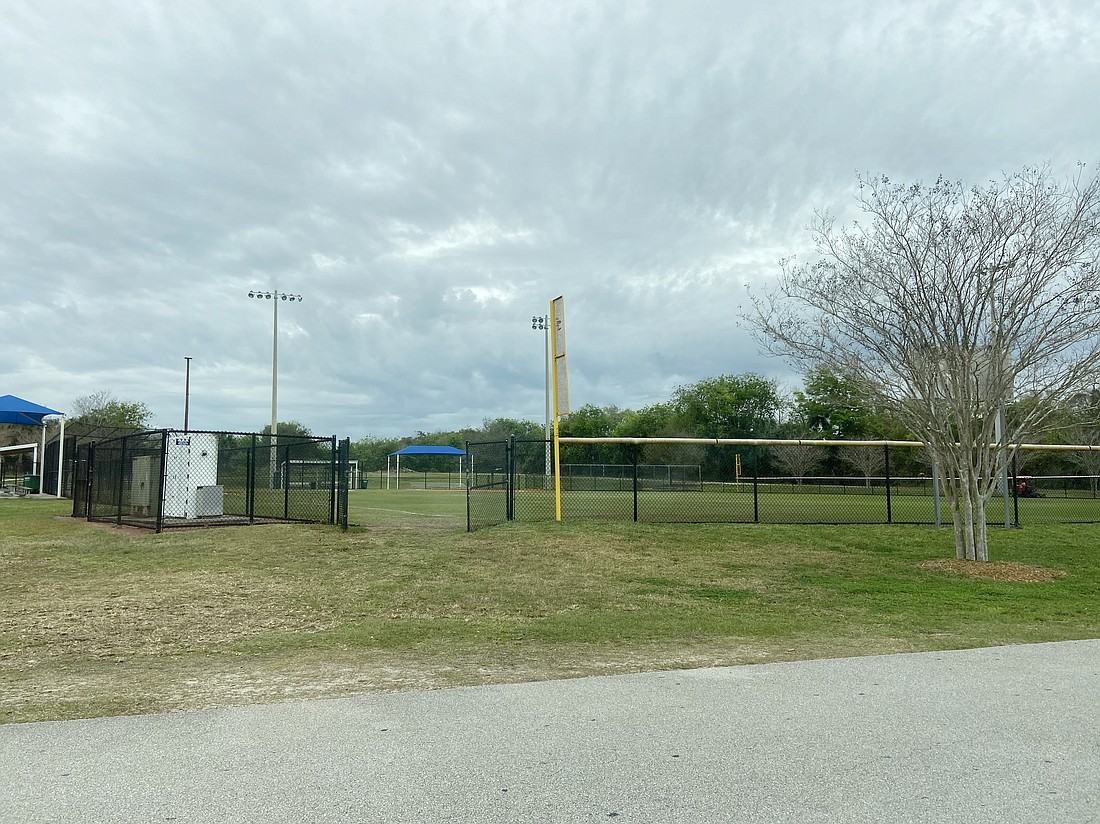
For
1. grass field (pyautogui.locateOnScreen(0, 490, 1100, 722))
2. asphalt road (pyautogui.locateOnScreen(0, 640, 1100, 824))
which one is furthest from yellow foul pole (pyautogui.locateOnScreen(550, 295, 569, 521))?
Answer: asphalt road (pyautogui.locateOnScreen(0, 640, 1100, 824))

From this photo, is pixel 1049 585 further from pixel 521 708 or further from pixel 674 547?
pixel 521 708

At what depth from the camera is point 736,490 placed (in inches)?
926

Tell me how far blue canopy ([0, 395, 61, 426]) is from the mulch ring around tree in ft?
100

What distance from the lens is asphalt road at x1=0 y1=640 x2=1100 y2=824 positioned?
3.51m

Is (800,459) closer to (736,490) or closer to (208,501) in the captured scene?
(736,490)

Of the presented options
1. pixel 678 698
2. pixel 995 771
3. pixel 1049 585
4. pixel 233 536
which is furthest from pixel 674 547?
pixel 995 771

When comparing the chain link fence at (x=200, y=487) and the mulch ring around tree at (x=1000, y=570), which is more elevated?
the chain link fence at (x=200, y=487)

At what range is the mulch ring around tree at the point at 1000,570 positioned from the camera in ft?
37.6

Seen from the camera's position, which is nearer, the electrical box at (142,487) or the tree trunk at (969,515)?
the tree trunk at (969,515)

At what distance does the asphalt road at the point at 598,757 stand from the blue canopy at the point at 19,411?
98.5 feet

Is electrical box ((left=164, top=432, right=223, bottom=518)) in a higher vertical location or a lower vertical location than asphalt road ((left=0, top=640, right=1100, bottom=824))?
higher

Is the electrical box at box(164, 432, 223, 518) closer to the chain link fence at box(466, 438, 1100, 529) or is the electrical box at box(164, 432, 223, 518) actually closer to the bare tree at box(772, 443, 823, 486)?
the chain link fence at box(466, 438, 1100, 529)

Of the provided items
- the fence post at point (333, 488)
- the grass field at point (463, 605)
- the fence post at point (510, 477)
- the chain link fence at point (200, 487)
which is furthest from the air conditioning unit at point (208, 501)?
the fence post at point (510, 477)

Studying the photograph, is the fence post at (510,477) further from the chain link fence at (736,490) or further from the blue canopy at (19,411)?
the blue canopy at (19,411)
